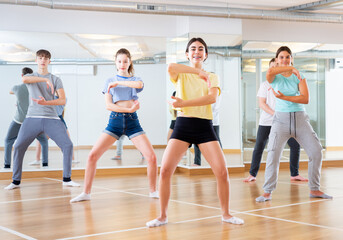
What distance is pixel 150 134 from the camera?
8164mm

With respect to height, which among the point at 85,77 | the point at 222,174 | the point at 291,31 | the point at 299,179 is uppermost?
the point at 291,31

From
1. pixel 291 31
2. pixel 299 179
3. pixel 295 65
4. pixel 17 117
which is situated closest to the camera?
pixel 299 179

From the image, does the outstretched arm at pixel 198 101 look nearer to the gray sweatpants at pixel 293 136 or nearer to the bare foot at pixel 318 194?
the gray sweatpants at pixel 293 136

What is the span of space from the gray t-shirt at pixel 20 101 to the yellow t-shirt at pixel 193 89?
4129 mm

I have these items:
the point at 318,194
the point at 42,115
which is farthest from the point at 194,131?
the point at 42,115

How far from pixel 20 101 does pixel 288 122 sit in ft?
13.8

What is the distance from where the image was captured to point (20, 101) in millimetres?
7277

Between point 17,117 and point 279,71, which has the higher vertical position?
point 279,71

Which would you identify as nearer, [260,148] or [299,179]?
[260,148]

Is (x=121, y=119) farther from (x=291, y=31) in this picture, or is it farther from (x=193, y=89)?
(x=291, y=31)

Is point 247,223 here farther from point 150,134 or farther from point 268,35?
point 268,35

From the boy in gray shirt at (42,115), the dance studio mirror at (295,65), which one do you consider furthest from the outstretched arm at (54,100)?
the dance studio mirror at (295,65)

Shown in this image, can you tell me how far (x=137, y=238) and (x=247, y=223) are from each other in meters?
0.95

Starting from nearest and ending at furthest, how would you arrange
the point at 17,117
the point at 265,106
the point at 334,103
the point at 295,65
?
the point at 265,106, the point at 17,117, the point at 295,65, the point at 334,103
